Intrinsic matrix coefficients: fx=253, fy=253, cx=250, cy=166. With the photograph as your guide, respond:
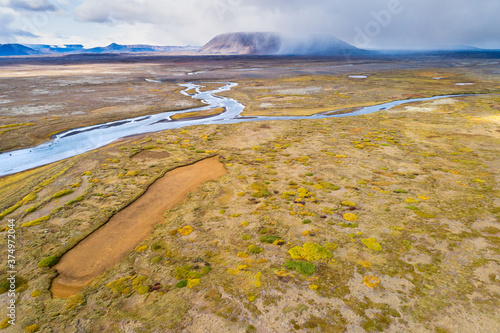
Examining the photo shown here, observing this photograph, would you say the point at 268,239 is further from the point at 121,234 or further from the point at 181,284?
the point at 121,234

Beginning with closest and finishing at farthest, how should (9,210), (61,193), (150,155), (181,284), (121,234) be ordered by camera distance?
1. (181,284)
2. (121,234)
3. (9,210)
4. (61,193)
5. (150,155)

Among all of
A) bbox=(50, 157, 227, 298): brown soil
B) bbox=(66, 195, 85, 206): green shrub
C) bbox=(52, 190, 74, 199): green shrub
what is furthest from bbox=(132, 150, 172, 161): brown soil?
bbox=(66, 195, 85, 206): green shrub

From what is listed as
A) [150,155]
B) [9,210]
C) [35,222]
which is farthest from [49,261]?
[150,155]

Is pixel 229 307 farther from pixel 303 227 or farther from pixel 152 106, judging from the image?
pixel 152 106

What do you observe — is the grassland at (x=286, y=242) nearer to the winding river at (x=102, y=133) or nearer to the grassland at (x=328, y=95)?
the winding river at (x=102, y=133)

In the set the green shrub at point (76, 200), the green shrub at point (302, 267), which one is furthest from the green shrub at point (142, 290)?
the green shrub at point (76, 200)
